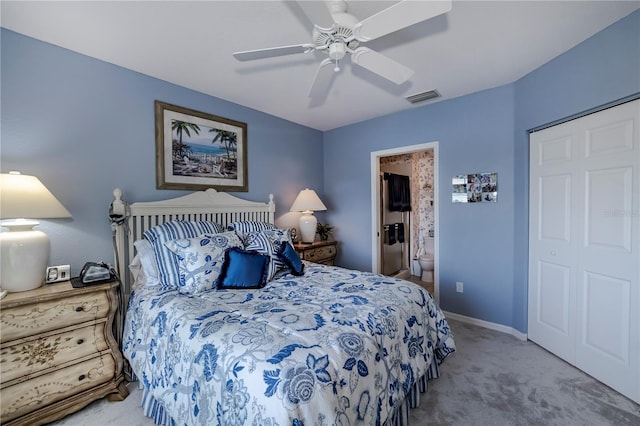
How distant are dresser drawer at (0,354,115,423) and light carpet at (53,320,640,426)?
18 centimetres

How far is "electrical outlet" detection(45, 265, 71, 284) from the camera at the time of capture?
185cm

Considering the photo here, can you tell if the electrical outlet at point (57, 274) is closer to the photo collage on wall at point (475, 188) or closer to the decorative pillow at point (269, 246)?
the decorative pillow at point (269, 246)

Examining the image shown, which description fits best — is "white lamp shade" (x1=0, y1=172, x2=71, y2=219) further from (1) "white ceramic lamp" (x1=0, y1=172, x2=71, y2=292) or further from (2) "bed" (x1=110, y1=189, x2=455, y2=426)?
(2) "bed" (x1=110, y1=189, x2=455, y2=426)

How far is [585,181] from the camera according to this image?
212 cm

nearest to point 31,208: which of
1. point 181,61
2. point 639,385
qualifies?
point 181,61

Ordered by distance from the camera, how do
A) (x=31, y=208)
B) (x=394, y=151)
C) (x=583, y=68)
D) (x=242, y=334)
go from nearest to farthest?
1. (x=242, y=334)
2. (x=31, y=208)
3. (x=583, y=68)
4. (x=394, y=151)

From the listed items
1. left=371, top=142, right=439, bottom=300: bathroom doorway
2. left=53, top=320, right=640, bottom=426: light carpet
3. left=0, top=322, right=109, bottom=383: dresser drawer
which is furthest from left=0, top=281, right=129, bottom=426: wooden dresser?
left=371, top=142, right=439, bottom=300: bathroom doorway

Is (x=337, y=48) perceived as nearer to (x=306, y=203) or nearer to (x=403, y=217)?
(x=306, y=203)

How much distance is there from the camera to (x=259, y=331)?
4.08 feet

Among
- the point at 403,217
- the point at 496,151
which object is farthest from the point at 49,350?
the point at 403,217

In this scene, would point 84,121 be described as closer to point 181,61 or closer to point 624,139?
point 181,61

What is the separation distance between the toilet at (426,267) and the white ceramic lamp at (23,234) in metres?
4.49

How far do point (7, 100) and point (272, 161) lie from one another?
91.1 inches

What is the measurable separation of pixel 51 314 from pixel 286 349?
1.60m
